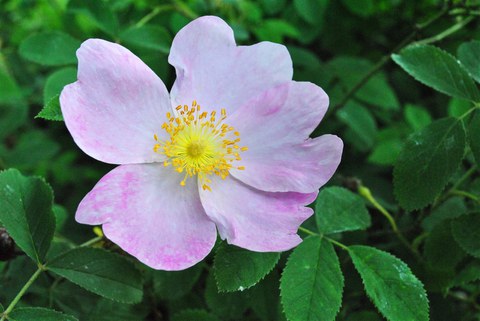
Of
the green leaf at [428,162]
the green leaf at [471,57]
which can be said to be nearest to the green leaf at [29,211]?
the green leaf at [428,162]

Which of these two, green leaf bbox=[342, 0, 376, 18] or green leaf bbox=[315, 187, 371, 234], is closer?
green leaf bbox=[315, 187, 371, 234]

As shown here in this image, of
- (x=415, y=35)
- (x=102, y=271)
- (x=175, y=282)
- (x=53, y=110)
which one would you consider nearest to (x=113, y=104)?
(x=53, y=110)

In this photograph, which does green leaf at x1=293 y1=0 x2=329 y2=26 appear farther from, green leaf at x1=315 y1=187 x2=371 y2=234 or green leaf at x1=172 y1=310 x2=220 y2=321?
green leaf at x1=172 y1=310 x2=220 y2=321

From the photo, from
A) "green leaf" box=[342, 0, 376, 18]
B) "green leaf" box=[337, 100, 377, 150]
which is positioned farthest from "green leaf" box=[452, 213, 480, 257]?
"green leaf" box=[342, 0, 376, 18]

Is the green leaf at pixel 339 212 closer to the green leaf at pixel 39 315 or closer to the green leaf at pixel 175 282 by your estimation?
the green leaf at pixel 175 282

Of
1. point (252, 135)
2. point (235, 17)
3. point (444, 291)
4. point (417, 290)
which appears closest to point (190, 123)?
point (252, 135)

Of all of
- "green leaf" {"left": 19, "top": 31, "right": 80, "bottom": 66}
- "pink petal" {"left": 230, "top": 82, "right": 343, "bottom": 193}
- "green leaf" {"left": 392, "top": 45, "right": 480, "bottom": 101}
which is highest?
"green leaf" {"left": 392, "top": 45, "right": 480, "bottom": 101}
